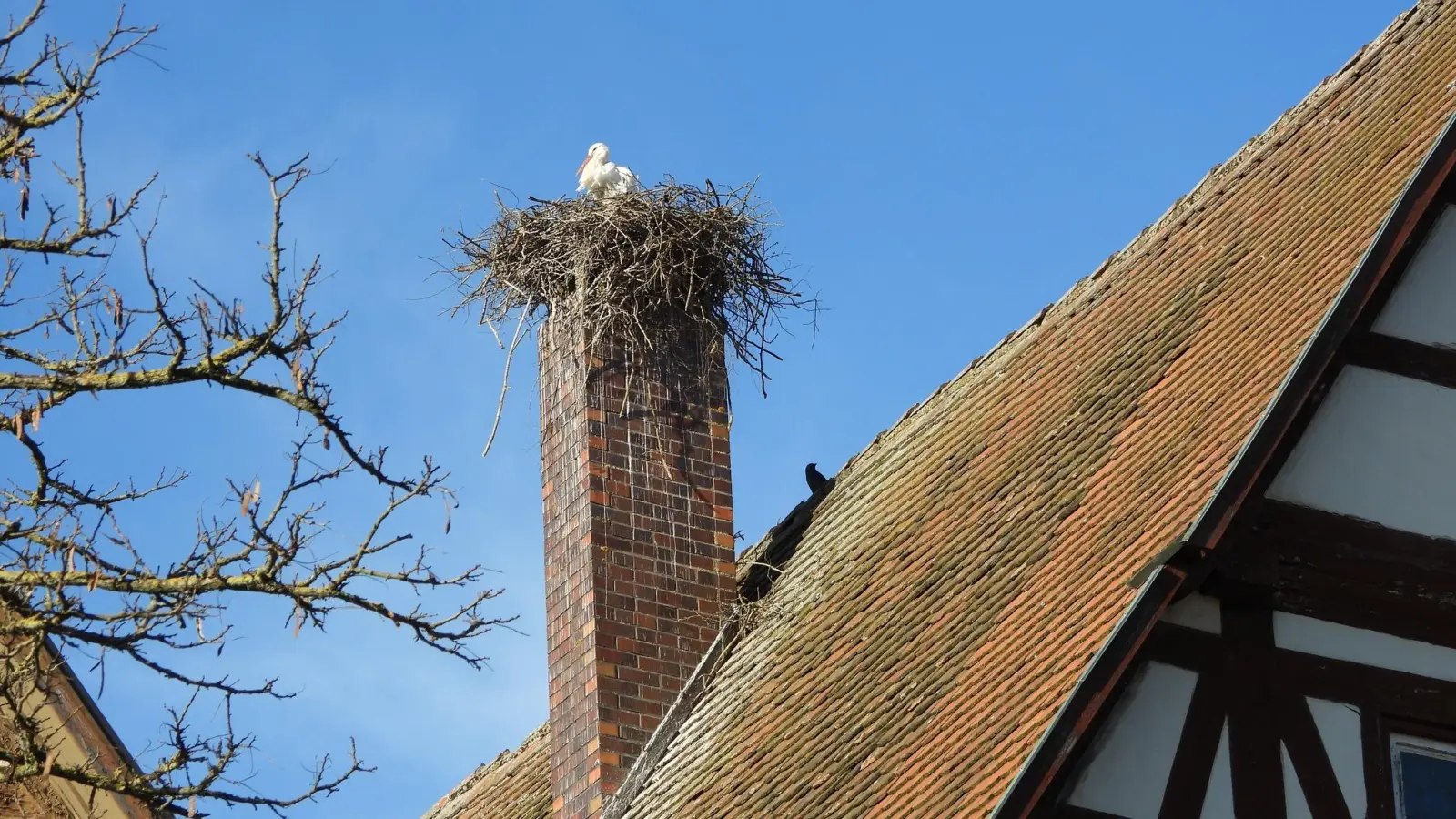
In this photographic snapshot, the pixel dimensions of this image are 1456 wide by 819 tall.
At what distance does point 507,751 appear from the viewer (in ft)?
52.0

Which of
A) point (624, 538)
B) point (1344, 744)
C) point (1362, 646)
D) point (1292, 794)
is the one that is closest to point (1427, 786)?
point (1344, 744)

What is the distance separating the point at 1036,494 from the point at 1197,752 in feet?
8.68

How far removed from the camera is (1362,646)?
28.6ft

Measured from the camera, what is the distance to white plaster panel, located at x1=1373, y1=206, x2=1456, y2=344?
9.25m

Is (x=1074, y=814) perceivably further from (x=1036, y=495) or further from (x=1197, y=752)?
(x=1036, y=495)

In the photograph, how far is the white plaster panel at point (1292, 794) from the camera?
27.0ft

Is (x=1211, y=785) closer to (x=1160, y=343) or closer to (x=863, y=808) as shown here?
(x=863, y=808)

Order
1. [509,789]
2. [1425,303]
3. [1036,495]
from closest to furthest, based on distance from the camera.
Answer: [1425,303] < [1036,495] < [509,789]

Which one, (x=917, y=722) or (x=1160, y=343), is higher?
(x=1160, y=343)

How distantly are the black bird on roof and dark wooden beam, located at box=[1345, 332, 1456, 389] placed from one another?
5.12 metres

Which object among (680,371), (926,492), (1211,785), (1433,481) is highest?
(680,371)

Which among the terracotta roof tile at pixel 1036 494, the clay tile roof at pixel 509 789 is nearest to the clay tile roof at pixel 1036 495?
the terracotta roof tile at pixel 1036 494

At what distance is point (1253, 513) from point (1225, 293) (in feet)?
7.92

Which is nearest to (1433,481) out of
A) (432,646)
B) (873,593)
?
(873,593)
